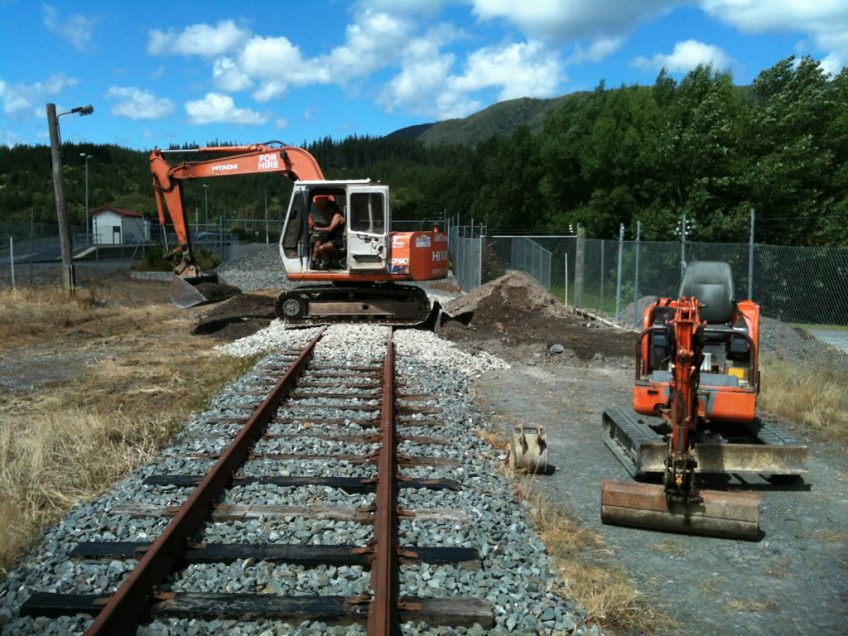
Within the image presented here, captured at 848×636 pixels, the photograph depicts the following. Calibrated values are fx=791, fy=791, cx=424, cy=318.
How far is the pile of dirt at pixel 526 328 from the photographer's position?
14.3 meters

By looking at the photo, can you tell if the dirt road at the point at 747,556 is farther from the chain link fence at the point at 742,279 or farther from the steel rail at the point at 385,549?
the chain link fence at the point at 742,279

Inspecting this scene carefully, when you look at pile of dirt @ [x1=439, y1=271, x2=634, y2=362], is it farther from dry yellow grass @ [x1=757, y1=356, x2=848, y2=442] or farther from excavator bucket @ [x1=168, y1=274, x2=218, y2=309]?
excavator bucket @ [x1=168, y1=274, x2=218, y2=309]

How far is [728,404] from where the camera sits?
6.80 metres

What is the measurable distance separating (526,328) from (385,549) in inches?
500

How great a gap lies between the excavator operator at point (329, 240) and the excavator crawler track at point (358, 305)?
0.69 m

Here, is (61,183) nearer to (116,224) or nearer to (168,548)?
(168,548)

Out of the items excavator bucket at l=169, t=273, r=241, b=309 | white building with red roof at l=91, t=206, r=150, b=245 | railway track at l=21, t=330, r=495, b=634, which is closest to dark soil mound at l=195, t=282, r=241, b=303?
excavator bucket at l=169, t=273, r=241, b=309

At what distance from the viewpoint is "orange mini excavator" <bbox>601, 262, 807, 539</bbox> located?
18.5ft

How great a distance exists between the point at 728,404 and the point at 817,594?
86.7 inches

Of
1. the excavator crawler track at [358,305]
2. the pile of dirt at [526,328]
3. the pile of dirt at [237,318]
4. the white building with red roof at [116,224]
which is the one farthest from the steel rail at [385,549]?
the white building with red roof at [116,224]

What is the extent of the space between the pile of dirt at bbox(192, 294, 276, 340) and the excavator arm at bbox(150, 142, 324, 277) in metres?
1.33

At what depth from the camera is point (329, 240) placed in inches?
683

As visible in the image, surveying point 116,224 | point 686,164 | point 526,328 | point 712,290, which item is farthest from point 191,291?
point 116,224

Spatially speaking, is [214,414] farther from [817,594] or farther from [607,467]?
[817,594]
